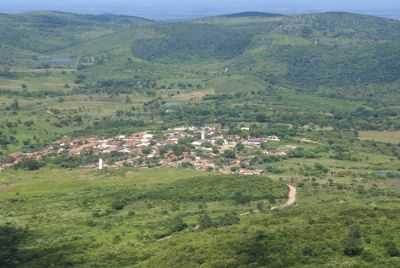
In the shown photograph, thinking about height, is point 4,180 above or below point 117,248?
below

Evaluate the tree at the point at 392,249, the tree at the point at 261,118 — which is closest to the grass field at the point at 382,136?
the tree at the point at 261,118

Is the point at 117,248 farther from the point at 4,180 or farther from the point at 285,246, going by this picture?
the point at 4,180

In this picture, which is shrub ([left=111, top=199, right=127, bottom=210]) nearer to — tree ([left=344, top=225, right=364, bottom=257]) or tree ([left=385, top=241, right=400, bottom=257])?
tree ([left=344, top=225, right=364, bottom=257])

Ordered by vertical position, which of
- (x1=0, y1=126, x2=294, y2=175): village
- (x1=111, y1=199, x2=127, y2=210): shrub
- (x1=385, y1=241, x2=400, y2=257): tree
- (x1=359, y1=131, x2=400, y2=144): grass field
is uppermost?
(x1=385, y1=241, x2=400, y2=257): tree

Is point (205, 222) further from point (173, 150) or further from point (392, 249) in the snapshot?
point (173, 150)

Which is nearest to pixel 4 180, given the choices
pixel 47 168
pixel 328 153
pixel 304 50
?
pixel 47 168

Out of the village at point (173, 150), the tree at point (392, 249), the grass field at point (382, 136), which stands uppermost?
the tree at point (392, 249)

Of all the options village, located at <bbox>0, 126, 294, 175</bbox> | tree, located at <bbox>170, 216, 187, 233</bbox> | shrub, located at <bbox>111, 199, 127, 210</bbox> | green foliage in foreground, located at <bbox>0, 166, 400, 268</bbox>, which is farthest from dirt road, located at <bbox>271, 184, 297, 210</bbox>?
shrub, located at <bbox>111, 199, 127, 210</bbox>

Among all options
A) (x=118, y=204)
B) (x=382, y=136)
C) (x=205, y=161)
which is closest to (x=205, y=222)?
(x=118, y=204)

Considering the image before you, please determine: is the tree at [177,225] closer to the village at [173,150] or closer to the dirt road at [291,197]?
the dirt road at [291,197]
